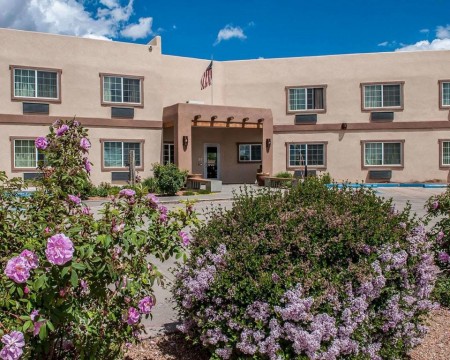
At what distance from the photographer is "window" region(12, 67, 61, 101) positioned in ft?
72.0

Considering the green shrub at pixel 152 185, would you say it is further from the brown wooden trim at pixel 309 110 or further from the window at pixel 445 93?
the window at pixel 445 93

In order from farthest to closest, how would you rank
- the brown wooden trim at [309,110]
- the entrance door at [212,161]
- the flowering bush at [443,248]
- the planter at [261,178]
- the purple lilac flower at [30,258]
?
1. the entrance door at [212,161]
2. the brown wooden trim at [309,110]
3. the planter at [261,178]
4. the flowering bush at [443,248]
5. the purple lilac flower at [30,258]

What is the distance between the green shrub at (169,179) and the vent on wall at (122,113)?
4.28 metres

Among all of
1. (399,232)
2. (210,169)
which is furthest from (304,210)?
(210,169)

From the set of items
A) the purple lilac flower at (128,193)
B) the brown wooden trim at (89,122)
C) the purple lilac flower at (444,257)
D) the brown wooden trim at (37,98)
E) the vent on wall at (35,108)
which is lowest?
the purple lilac flower at (444,257)

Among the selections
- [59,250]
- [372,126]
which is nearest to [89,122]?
[372,126]

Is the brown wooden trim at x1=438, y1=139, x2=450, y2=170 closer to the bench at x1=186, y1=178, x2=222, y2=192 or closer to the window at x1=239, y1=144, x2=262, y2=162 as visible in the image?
the window at x1=239, y1=144, x2=262, y2=162

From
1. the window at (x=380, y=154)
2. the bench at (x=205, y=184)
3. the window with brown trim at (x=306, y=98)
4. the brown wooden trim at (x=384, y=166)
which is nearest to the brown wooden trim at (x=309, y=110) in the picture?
the window with brown trim at (x=306, y=98)

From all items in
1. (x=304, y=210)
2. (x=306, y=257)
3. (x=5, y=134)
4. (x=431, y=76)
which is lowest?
(x=306, y=257)

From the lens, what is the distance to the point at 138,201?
3387mm

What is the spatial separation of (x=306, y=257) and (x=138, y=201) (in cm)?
161

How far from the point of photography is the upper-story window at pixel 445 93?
26938mm

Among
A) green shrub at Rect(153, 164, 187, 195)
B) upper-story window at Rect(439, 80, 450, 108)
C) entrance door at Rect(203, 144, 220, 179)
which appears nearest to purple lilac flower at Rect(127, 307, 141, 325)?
green shrub at Rect(153, 164, 187, 195)

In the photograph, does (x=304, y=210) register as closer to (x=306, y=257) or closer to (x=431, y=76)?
(x=306, y=257)
